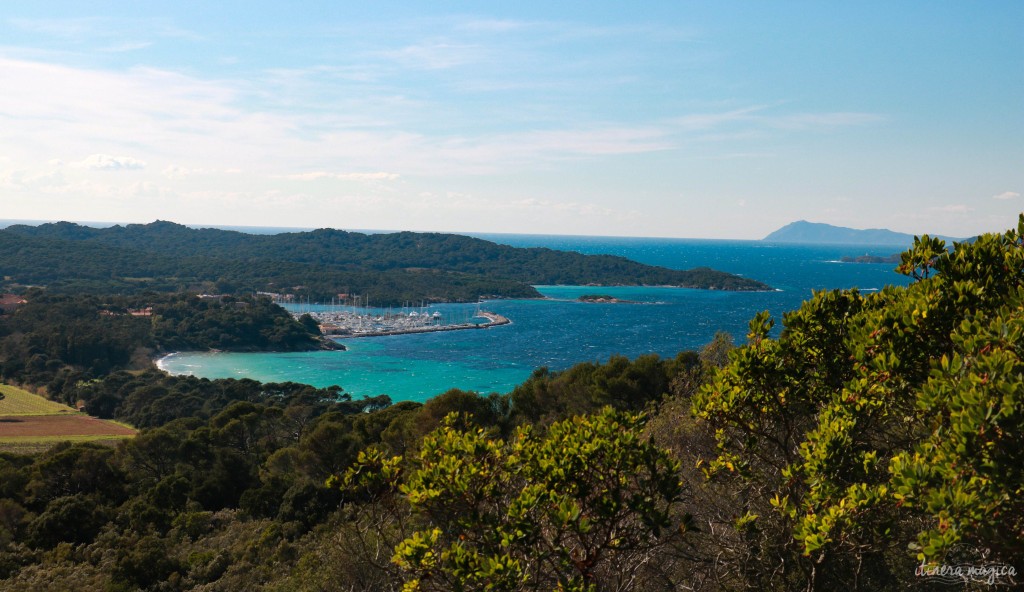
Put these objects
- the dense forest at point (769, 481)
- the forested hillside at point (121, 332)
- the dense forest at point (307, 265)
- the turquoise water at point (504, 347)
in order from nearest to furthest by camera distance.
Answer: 1. the dense forest at point (769, 481)
2. the forested hillside at point (121, 332)
3. the turquoise water at point (504, 347)
4. the dense forest at point (307, 265)

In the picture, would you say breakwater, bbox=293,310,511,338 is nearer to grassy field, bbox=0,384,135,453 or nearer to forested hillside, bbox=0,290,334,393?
forested hillside, bbox=0,290,334,393

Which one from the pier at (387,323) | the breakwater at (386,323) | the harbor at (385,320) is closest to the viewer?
the breakwater at (386,323)

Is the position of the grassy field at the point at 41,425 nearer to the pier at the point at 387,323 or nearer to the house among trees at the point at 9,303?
the house among trees at the point at 9,303

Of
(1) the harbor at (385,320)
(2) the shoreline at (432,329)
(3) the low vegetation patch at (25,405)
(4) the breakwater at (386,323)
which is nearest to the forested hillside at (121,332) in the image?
(3) the low vegetation patch at (25,405)

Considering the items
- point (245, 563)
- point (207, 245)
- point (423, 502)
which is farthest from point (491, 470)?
point (207, 245)

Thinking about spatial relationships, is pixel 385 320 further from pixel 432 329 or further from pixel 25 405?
pixel 25 405

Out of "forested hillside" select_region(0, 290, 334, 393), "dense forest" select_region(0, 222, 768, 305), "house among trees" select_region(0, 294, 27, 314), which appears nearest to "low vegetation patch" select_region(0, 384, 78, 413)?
"forested hillside" select_region(0, 290, 334, 393)

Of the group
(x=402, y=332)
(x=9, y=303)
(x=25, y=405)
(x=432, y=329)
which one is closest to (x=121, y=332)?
(x=9, y=303)
